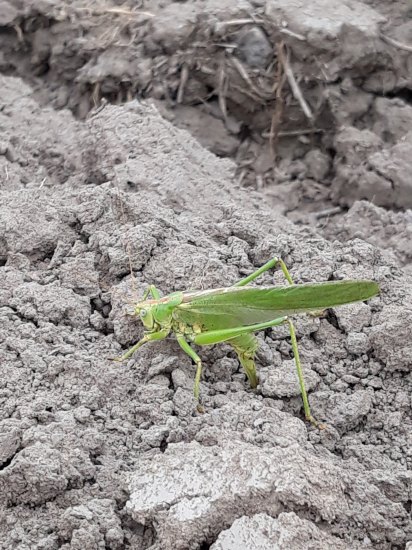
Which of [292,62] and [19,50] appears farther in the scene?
[19,50]

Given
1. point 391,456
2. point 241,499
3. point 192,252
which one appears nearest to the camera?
point 241,499

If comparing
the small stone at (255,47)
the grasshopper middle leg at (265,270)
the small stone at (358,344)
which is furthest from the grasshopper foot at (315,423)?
the small stone at (255,47)

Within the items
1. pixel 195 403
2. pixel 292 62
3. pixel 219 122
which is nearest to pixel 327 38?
pixel 292 62

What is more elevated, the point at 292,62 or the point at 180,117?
the point at 292,62

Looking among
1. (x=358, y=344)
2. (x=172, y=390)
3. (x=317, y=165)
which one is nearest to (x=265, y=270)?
(x=358, y=344)

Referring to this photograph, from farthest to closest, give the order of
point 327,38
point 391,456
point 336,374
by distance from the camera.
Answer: point 327,38 < point 336,374 < point 391,456

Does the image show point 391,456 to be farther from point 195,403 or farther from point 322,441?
point 195,403

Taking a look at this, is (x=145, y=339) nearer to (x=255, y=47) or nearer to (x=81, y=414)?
(x=81, y=414)

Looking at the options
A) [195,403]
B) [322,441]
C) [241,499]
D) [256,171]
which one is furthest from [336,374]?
[256,171]
